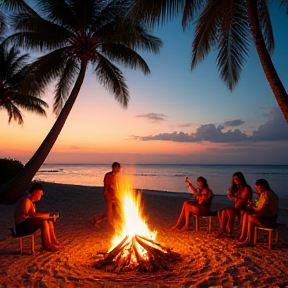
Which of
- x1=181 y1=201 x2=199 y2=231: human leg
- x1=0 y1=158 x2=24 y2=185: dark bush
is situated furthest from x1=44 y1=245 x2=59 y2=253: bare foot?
x1=0 y1=158 x2=24 y2=185: dark bush

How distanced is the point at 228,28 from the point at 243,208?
489 centimetres

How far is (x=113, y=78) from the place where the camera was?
48.4ft

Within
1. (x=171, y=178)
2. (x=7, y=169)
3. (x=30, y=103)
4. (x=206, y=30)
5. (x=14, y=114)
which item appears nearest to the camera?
(x=206, y=30)

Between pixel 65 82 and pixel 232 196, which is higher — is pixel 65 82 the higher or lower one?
the higher one

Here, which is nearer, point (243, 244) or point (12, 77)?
point (243, 244)

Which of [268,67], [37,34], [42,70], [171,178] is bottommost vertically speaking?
[171,178]

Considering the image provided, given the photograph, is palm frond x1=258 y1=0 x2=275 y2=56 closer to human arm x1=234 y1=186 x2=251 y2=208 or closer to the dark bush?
human arm x1=234 y1=186 x2=251 y2=208

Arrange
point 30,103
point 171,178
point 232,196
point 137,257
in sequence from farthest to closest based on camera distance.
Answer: point 171,178, point 30,103, point 232,196, point 137,257

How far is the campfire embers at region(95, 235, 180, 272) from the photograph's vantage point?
4.97m

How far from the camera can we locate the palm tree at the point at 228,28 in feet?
25.7

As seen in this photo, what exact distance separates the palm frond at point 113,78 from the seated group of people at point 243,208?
27.5 feet

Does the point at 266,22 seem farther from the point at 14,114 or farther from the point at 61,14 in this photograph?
the point at 14,114

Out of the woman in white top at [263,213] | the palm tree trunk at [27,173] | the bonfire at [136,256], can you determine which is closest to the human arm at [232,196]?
the woman in white top at [263,213]

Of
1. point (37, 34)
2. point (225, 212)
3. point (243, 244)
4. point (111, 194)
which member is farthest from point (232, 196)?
point (37, 34)
